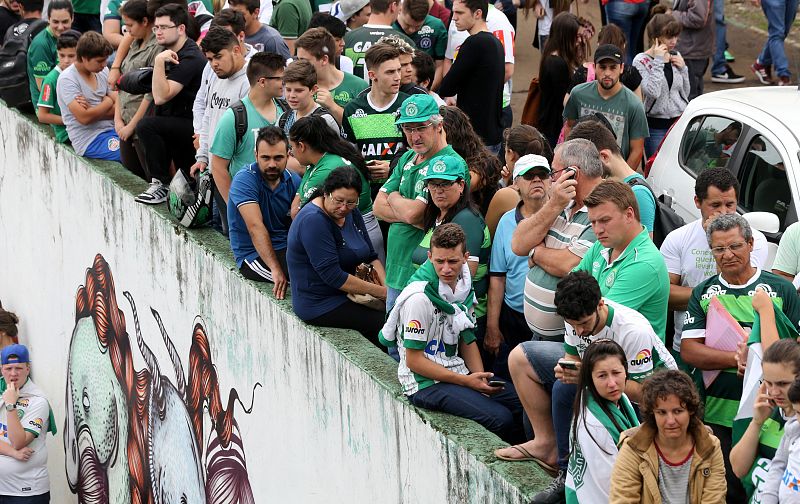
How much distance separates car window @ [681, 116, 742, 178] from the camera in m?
7.76

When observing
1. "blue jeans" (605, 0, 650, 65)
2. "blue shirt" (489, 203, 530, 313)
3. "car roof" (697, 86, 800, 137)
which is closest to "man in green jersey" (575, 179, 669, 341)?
"blue shirt" (489, 203, 530, 313)

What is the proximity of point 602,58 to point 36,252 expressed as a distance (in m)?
7.32

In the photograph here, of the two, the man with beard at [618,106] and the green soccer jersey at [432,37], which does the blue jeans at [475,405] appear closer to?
the man with beard at [618,106]

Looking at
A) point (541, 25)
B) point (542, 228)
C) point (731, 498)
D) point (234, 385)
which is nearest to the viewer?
point (731, 498)

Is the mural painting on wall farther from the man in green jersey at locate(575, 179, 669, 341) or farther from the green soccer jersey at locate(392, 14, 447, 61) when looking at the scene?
the man in green jersey at locate(575, 179, 669, 341)

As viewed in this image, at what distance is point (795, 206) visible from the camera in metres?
6.70

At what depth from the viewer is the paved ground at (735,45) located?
14617mm

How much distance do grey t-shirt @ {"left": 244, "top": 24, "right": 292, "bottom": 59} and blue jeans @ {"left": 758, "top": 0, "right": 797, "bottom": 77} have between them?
555 cm

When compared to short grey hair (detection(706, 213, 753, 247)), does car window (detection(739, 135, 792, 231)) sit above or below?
below

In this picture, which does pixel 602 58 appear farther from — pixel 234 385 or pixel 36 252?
pixel 36 252

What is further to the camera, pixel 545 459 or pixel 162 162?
pixel 162 162

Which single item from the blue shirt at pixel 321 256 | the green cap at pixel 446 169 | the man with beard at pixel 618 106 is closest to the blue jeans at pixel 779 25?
the man with beard at pixel 618 106

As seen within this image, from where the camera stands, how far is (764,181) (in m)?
7.16

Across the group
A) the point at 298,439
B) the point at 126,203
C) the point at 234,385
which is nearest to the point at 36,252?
the point at 126,203
